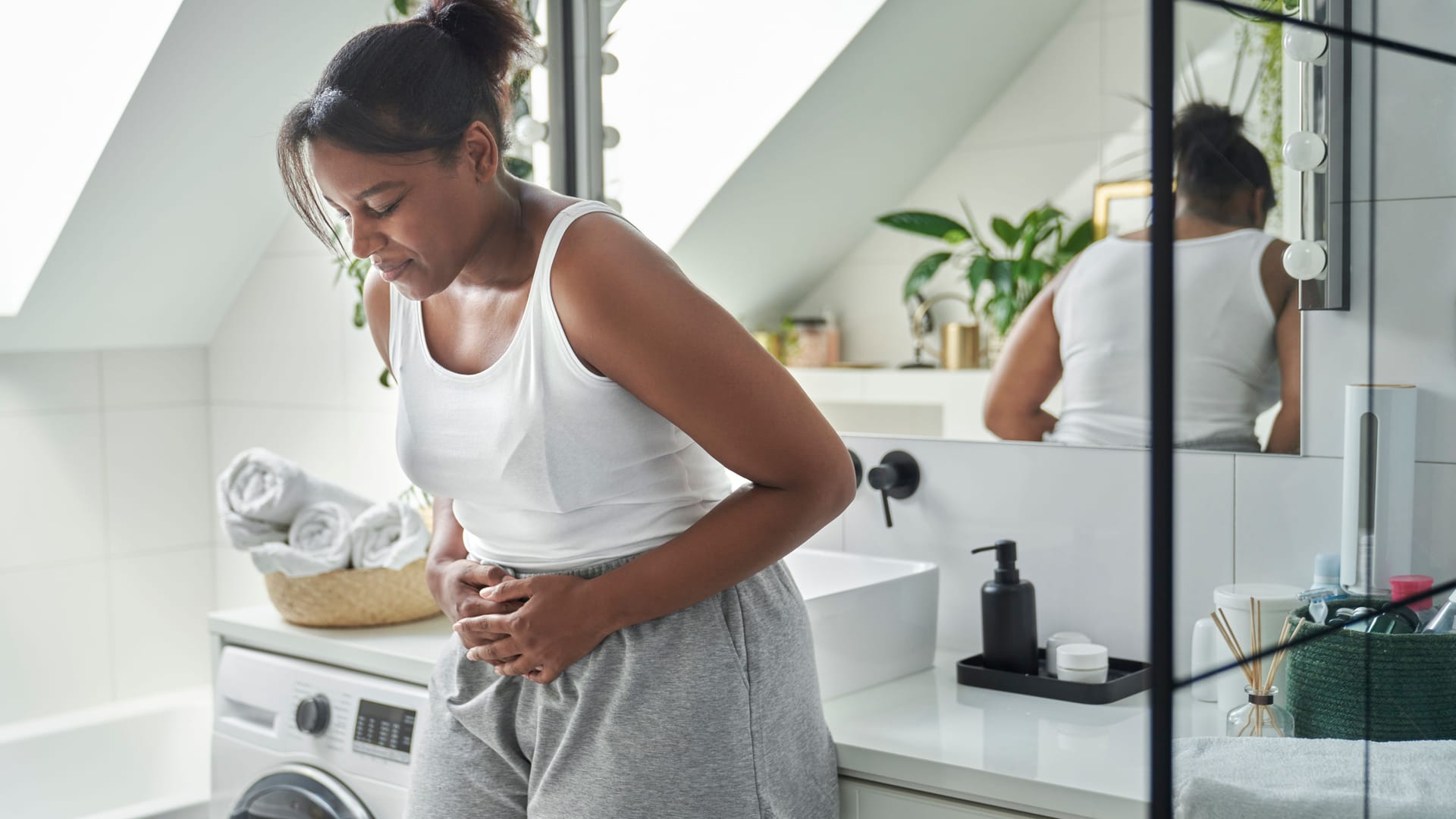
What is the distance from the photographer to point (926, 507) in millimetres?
1730

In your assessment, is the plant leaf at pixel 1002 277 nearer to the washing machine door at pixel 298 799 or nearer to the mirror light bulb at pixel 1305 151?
the mirror light bulb at pixel 1305 151

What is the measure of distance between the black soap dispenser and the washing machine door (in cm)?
80

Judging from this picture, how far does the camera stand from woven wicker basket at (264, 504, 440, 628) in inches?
69.9

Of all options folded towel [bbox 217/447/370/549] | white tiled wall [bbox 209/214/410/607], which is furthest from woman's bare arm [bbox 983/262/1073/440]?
white tiled wall [bbox 209/214/410/607]

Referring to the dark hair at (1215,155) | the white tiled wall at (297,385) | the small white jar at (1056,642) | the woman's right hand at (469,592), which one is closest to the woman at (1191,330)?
the dark hair at (1215,155)

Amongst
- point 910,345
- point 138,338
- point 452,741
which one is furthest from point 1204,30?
point 138,338

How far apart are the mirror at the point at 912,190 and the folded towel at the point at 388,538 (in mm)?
536

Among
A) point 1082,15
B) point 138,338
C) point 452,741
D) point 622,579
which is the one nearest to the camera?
point 622,579

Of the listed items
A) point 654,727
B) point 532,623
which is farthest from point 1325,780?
point 532,623

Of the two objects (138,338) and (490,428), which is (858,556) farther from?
(138,338)

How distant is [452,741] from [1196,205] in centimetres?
83

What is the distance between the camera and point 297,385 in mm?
2613

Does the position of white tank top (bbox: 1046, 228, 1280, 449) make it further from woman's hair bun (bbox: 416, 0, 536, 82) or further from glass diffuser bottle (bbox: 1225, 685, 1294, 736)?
woman's hair bun (bbox: 416, 0, 536, 82)

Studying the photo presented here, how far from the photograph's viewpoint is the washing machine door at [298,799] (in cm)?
166
